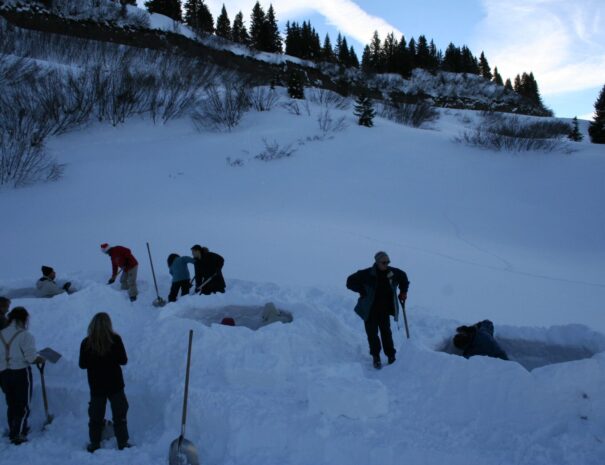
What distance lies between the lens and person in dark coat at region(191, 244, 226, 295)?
719 centimetres

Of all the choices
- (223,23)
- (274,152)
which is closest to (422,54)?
(223,23)

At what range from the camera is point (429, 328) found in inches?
251

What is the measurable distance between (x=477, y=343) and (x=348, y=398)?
2.16 metres

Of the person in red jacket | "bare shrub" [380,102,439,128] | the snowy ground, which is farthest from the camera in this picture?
"bare shrub" [380,102,439,128]

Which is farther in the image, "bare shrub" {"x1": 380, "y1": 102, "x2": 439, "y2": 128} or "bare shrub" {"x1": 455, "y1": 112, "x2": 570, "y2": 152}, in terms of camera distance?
"bare shrub" {"x1": 380, "y1": 102, "x2": 439, "y2": 128}

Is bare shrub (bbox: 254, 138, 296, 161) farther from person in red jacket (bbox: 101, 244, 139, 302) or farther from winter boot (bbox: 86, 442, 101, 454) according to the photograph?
winter boot (bbox: 86, 442, 101, 454)

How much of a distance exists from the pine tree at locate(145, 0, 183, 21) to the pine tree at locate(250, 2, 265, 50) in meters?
8.98

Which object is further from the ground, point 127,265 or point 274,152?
point 274,152

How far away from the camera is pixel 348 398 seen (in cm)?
365

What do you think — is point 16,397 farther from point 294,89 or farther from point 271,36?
point 271,36

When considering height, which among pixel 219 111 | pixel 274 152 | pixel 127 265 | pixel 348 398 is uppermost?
pixel 219 111

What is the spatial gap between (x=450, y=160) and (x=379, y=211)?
5.39 m

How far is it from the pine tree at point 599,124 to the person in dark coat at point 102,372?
103 ft

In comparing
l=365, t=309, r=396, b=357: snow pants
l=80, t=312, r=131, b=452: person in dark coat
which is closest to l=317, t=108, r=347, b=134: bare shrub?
l=365, t=309, r=396, b=357: snow pants
